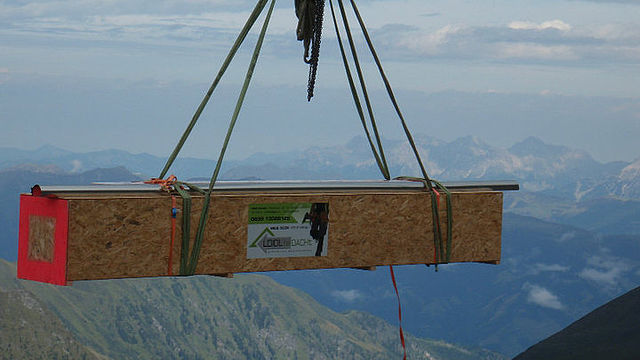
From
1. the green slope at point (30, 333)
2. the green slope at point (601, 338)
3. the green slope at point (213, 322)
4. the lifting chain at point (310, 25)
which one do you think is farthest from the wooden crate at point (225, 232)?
the green slope at point (213, 322)

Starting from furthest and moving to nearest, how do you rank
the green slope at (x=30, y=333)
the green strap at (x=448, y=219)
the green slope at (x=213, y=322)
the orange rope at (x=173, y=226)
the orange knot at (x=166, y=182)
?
the green slope at (x=213, y=322)
the green slope at (x=30, y=333)
the green strap at (x=448, y=219)
the orange knot at (x=166, y=182)
the orange rope at (x=173, y=226)

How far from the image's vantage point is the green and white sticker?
8.05 meters

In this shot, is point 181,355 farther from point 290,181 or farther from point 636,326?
point 290,181

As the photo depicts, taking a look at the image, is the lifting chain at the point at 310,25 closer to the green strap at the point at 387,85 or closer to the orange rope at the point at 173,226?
the green strap at the point at 387,85

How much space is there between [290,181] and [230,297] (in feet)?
549

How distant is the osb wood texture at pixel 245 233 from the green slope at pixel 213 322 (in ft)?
384

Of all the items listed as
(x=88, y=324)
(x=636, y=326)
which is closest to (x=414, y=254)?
(x=636, y=326)

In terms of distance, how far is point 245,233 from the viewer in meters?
7.98

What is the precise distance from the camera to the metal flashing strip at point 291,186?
24.1ft

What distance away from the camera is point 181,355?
14325 centimetres

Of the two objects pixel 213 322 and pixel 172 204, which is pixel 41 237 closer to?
pixel 172 204

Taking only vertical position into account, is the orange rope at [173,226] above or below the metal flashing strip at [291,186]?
below

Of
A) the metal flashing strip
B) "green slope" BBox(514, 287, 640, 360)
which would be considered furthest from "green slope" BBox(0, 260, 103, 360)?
the metal flashing strip

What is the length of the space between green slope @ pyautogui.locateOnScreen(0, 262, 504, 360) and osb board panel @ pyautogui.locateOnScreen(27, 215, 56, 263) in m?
117
